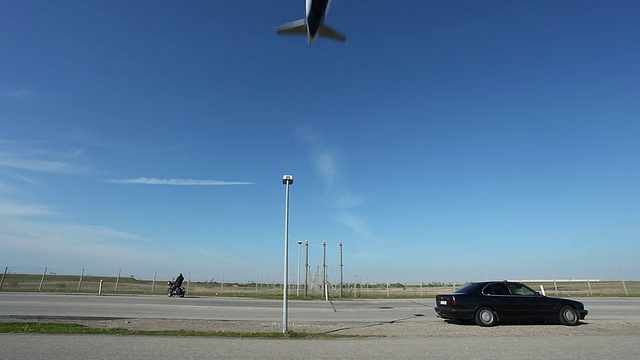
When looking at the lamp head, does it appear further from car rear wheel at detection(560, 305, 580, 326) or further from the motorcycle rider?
the motorcycle rider

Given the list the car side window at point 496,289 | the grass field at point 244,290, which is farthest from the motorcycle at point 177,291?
the car side window at point 496,289

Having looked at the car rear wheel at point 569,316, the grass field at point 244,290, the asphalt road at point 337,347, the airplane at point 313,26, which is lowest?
the asphalt road at point 337,347

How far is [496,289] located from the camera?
13.4 meters

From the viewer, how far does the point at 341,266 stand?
3475 centimetres

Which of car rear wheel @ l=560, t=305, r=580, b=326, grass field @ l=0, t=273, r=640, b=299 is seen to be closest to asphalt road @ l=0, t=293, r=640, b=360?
car rear wheel @ l=560, t=305, r=580, b=326

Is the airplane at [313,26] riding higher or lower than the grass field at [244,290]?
higher

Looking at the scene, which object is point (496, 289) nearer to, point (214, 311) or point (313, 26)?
point (313, 26)

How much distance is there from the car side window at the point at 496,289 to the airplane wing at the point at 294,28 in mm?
10795

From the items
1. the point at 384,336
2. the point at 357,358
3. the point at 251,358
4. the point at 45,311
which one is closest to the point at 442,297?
the point at 384,336

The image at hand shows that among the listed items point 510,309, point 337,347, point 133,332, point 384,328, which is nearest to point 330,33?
point 337,347

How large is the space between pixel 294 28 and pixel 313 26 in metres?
0.71

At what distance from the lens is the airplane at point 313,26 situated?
7637 mm

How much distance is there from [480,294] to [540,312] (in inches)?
80.5

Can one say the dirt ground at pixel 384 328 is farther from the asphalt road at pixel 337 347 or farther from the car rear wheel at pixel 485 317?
the asphalt road at pixel 337 347
